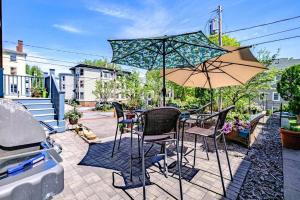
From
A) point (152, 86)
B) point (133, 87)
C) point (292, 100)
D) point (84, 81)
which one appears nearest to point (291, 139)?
point (292, 100)

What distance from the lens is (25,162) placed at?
130 cm

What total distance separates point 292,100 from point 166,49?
821 cm

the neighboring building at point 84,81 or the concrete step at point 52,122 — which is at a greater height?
the neighboring building at point 84,81

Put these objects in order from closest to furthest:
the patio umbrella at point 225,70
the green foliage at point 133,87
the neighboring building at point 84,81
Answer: the patio umbrella at point 225,70, the green foliage at point 133,87, the neighboring building at point 84,81

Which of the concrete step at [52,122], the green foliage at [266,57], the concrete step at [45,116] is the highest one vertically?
the green foliage at [266,57]

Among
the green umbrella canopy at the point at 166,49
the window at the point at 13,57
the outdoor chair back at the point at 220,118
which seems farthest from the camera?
the window at the point at 13,57

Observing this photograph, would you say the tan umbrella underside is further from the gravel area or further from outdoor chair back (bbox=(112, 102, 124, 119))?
outdoor chair back (bbox=(112, 102, 124, 119))

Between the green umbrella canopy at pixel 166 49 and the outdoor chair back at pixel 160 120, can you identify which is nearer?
the outdoor chair back at pixel 160 120

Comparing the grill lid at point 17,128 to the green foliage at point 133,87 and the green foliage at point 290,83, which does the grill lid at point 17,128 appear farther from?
the green foliage at point 133,87

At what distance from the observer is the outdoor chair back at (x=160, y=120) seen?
197 cm

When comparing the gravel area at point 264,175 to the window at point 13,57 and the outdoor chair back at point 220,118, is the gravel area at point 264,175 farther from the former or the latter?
the window at point 13,57

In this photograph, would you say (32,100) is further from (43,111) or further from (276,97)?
(276,97)

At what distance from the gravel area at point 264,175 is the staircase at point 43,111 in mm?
5448

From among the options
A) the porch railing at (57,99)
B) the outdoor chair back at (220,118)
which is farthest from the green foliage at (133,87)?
the outdoor chair back at (220,118)
